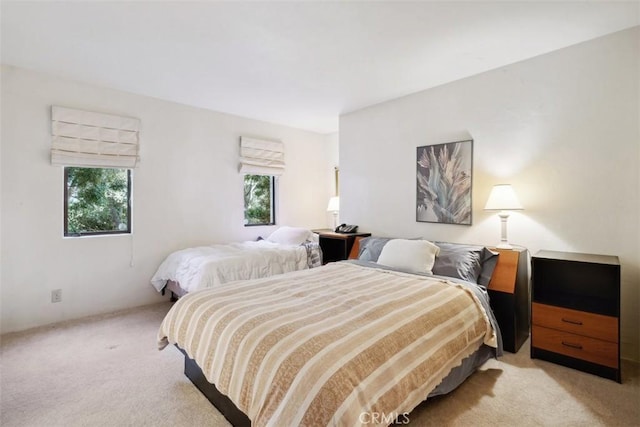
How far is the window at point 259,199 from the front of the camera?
4710 millimetres

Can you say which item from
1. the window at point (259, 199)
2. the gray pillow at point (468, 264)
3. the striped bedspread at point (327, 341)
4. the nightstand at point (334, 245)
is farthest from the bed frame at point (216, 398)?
the window at point (259, 199)

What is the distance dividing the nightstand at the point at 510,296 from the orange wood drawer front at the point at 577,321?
6.1 inches

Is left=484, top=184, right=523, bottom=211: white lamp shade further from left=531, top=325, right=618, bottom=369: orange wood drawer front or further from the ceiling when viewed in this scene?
the ceiling

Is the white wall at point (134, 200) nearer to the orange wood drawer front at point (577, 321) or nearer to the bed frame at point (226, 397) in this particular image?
the bed frame at point (226, 397)

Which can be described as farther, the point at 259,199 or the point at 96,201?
the point at 259,199

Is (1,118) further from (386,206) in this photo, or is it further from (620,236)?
(620,236)

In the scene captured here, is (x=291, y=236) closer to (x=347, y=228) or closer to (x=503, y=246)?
(x=347, y=228)

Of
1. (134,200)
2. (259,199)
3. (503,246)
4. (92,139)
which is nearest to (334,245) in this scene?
(259,199)

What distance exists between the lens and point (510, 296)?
2432 mm

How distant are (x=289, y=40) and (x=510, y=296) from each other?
266 centimetres

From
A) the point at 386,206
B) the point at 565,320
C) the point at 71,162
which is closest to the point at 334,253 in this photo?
the point at 386,206

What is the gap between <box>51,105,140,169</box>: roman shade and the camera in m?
3.10

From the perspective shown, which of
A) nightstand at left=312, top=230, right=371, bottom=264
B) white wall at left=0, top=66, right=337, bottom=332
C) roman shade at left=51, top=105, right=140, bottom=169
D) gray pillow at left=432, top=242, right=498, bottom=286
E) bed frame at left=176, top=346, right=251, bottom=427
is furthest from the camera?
nightstand at left=312, top=230, right=371, bottom=264

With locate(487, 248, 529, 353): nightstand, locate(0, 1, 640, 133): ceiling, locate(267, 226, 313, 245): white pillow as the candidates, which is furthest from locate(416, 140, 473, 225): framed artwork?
locate(267, 226, 313, 245): white pillow
